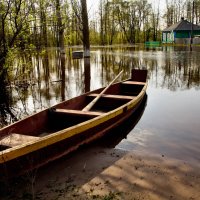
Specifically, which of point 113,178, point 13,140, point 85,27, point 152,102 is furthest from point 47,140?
point 85,27

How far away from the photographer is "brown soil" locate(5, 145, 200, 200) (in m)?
3.91

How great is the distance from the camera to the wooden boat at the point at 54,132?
3.99 meters

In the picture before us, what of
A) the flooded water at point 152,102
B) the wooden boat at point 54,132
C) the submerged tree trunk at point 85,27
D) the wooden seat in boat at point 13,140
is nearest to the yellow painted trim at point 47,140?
the wooden boat at point 54,132

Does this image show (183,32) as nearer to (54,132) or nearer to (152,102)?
(152,102)

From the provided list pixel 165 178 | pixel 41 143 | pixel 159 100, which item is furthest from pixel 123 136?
pixel 159 100

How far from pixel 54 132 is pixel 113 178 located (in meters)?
1.97

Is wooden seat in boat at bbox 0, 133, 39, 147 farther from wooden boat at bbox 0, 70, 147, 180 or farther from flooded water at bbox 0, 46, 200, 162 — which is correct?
flooded water at bbox 0, 46, 200, 162

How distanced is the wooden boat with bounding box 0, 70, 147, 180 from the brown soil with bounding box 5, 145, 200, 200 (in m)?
0.25

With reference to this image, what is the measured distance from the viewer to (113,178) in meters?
4.39

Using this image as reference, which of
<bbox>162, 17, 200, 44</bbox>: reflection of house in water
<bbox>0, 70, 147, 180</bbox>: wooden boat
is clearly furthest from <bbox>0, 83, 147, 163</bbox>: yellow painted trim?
<bbox>162, 17, 200, 44</bbox>: reflection of house in water

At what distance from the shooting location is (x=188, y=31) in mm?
46281

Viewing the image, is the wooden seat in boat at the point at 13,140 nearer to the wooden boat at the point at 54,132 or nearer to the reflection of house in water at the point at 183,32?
the wooden boat at the point at 54,132

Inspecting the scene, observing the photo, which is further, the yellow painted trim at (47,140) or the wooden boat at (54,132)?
the wooden boat at (54,132)

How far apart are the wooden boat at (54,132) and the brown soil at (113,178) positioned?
0.81 ft
